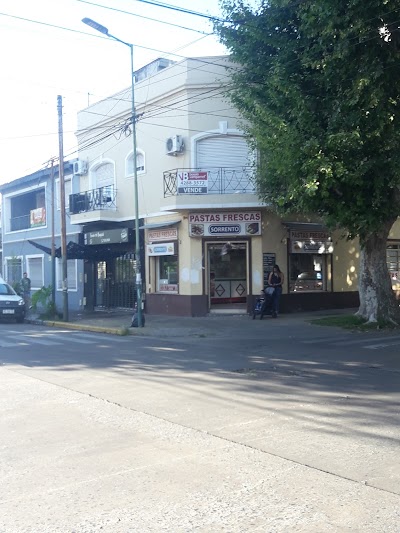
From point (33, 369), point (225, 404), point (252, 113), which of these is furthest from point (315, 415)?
point (252, 113)

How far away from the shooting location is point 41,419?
23.8 ft

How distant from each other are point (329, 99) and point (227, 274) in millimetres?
8708

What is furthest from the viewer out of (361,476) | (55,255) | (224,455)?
(55,255)

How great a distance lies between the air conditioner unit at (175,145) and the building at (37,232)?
797cm

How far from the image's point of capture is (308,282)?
22.6 meters

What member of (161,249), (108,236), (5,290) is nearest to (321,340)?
(161,249)

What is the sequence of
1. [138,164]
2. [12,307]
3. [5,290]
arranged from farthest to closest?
[5,290]
[138,164]
[12,307]

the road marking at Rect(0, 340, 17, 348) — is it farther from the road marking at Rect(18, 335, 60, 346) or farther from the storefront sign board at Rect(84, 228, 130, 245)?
the storefront sign board at Rect(84, 228, 130, 245)

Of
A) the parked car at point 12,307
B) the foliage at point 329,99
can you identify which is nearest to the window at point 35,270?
the parked car at point 12,307

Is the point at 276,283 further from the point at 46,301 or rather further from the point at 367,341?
the point at 46,301

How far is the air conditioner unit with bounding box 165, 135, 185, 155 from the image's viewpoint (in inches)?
815

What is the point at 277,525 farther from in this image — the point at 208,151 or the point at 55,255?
the point at 55,255

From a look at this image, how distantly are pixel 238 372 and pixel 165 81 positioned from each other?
14.2 metres

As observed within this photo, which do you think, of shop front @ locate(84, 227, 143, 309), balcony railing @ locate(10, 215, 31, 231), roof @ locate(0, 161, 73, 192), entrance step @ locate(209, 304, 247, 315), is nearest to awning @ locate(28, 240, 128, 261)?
shop front @ locate(84, 227, 143, 309)
